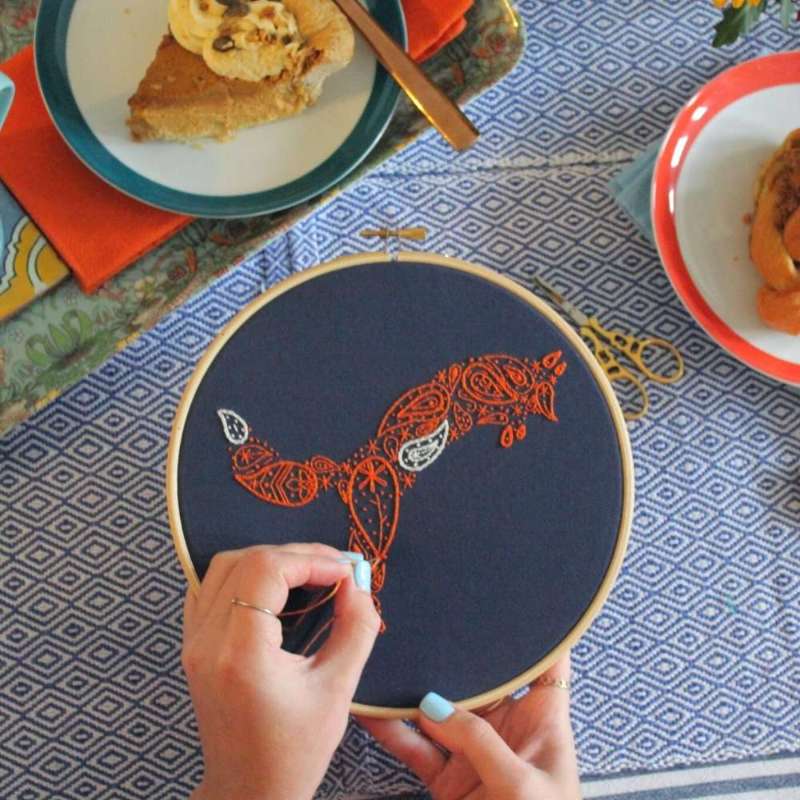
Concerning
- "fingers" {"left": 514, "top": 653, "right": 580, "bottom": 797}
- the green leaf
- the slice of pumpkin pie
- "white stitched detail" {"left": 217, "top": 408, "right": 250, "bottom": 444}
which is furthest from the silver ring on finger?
the green leaf

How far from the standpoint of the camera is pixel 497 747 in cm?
64

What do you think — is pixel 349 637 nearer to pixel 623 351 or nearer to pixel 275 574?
pixel 275 574

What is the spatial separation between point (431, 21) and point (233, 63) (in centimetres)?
16

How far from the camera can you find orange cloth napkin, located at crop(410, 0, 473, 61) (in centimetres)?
75

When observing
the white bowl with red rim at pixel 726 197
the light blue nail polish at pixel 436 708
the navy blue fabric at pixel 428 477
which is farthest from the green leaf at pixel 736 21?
the light blue nail polish at pixel 436 708

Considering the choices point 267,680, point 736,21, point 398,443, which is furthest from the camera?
point 736,21

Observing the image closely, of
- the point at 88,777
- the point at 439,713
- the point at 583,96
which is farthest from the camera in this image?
the point at 583,96

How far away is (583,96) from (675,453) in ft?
1.12

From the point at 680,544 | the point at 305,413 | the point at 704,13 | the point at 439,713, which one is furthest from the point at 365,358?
the point at 704,13

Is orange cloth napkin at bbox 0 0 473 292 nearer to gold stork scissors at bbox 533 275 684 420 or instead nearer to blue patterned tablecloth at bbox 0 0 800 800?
blue patterned tablecloth at bbox 0 0 800 800

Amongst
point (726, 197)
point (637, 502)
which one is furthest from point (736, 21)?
point (637, 502)

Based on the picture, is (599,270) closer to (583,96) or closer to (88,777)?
(583,96)

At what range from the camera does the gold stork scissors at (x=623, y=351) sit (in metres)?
0.86

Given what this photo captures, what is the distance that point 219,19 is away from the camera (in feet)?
2.27
